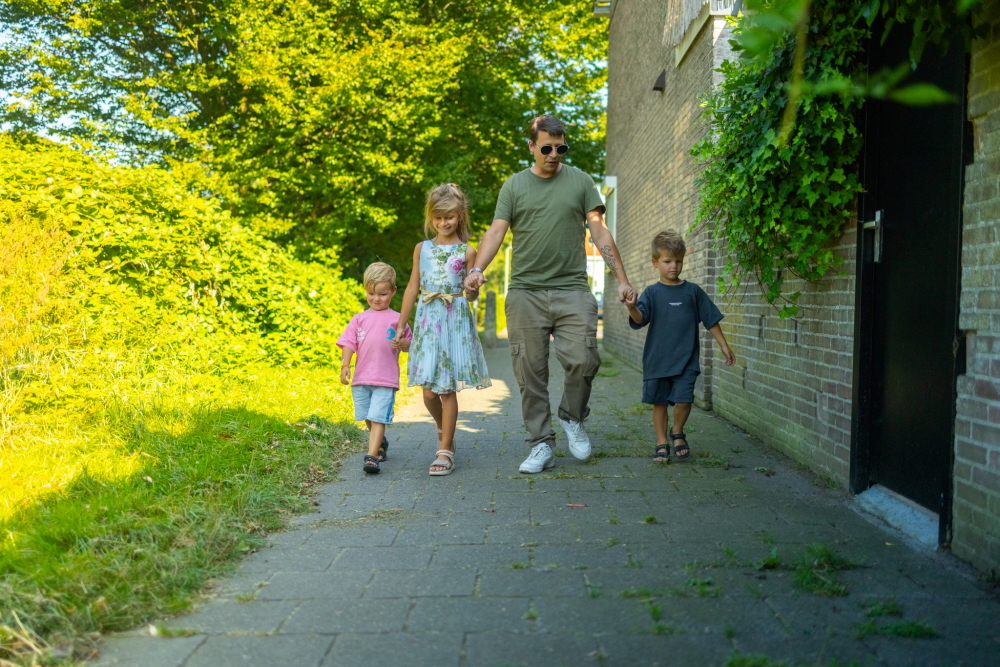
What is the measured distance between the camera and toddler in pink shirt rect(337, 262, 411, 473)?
5.27 meters

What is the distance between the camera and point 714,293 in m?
7.34

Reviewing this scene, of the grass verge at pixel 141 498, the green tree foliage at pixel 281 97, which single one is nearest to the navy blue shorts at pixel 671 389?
the grass verge at pixel 141 498

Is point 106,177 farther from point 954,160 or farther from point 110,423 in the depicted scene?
point 954,160

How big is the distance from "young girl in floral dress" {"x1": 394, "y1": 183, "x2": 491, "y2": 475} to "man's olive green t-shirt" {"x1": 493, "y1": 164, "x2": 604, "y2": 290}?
12.0 inches

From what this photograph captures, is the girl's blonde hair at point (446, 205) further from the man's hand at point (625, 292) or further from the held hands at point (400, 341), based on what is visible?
the man's hand at point (625, 292)

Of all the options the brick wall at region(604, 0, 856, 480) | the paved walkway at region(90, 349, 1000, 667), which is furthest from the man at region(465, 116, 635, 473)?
the brick wall at region(604, 0, 856, 480)

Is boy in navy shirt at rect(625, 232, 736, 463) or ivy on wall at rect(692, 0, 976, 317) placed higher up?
ivy on wall at rect(692, 0, 976, 317)

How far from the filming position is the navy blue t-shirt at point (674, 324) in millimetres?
5387

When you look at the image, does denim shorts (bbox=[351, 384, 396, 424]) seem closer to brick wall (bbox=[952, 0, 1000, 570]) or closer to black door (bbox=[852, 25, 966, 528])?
black door (bbox=[852, 25, 966, 528])

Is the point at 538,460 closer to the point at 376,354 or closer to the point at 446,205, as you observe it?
the point at 376,354

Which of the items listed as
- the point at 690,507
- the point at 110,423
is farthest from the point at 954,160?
the point at 110,423

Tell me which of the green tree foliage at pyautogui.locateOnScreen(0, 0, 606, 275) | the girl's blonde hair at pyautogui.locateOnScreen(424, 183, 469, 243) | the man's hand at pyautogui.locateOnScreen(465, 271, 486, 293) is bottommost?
the man's hand at pyautogui.locateOnScreen(465, 271, 486, 293)

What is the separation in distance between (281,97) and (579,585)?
41.9 ft

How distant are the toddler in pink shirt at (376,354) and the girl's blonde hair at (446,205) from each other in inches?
16.6
